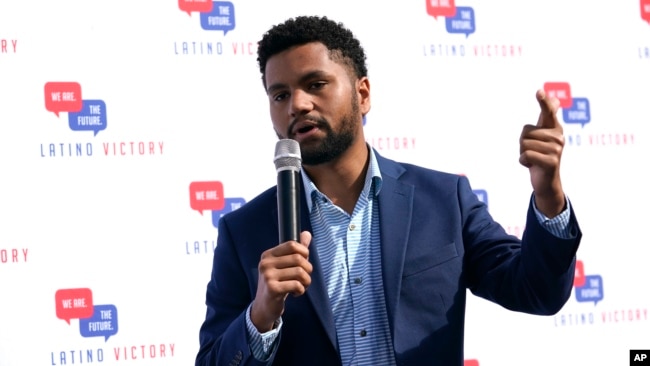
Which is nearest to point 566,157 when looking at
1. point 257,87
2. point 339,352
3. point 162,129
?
point 257,87

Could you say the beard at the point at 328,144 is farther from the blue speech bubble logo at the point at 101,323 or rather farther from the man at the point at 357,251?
the blue speech bubble logo at the point at 101,323

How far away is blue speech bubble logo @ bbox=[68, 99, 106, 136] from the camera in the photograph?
3.46 meters

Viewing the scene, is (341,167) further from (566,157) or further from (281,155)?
(566,157)

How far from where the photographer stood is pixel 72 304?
337 centimetres

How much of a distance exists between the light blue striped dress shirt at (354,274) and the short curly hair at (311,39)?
1.03ft

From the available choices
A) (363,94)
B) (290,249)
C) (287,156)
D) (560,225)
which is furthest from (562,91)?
(290,249)

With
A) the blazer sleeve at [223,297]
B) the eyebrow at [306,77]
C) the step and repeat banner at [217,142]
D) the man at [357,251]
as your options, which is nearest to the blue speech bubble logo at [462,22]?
the step and repeat banner at [217,142]

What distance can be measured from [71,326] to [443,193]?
5.68 feet

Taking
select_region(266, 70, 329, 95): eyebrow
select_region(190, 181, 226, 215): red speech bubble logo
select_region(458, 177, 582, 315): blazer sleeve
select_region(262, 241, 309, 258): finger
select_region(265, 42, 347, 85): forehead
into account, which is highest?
select_region(265, 42, 347, 85): forehead

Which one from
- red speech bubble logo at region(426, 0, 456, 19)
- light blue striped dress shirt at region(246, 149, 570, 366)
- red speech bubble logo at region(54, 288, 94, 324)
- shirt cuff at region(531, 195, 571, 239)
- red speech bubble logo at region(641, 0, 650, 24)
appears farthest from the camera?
red speech bubble logo at region(641, 0, 650, 24)

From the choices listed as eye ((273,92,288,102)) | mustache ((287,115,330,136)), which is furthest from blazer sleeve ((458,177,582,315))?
eye ((273,92,288,102))

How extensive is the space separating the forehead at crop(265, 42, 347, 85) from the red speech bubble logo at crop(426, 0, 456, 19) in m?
1.78

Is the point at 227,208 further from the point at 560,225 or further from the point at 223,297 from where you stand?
the point at 560,225

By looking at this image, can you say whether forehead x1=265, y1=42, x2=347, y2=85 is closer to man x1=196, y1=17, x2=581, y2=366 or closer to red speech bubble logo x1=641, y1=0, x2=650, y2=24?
man x1=196, y1=17, x2=581, y2=366
